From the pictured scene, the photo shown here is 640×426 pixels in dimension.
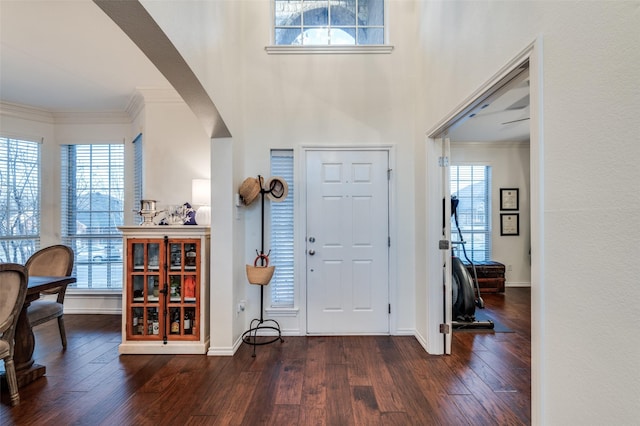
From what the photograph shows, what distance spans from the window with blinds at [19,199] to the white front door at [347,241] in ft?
13.4

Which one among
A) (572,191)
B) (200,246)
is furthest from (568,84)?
(200,246)

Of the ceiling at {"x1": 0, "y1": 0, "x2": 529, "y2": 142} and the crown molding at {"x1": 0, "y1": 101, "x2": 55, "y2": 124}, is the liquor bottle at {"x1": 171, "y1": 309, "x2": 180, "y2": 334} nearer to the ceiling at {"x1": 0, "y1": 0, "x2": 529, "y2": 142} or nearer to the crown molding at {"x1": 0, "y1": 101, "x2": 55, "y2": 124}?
the ceiling at {"x1": 0, "y1": 0, "x2": 529, "y2": 142}

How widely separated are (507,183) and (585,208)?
525cm

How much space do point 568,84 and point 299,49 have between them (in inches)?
112

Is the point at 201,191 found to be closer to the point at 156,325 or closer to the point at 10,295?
the point at 156,325

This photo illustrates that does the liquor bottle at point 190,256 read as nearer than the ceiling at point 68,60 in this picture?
No

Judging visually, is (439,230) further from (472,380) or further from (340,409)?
(340,409)

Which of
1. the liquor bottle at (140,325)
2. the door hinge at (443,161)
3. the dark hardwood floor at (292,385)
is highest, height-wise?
the door hinge at (443,161)

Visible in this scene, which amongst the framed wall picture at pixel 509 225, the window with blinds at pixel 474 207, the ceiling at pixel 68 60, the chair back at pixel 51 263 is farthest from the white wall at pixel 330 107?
the framed wall picture at pixel 509 225

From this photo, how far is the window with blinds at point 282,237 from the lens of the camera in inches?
137

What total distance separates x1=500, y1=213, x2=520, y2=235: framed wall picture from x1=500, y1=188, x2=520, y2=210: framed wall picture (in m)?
0.15

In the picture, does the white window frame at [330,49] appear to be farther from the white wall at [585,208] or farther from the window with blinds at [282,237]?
the white wall at [585,208]

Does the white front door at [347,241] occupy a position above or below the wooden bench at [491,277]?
above

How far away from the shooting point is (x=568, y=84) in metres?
1.28
